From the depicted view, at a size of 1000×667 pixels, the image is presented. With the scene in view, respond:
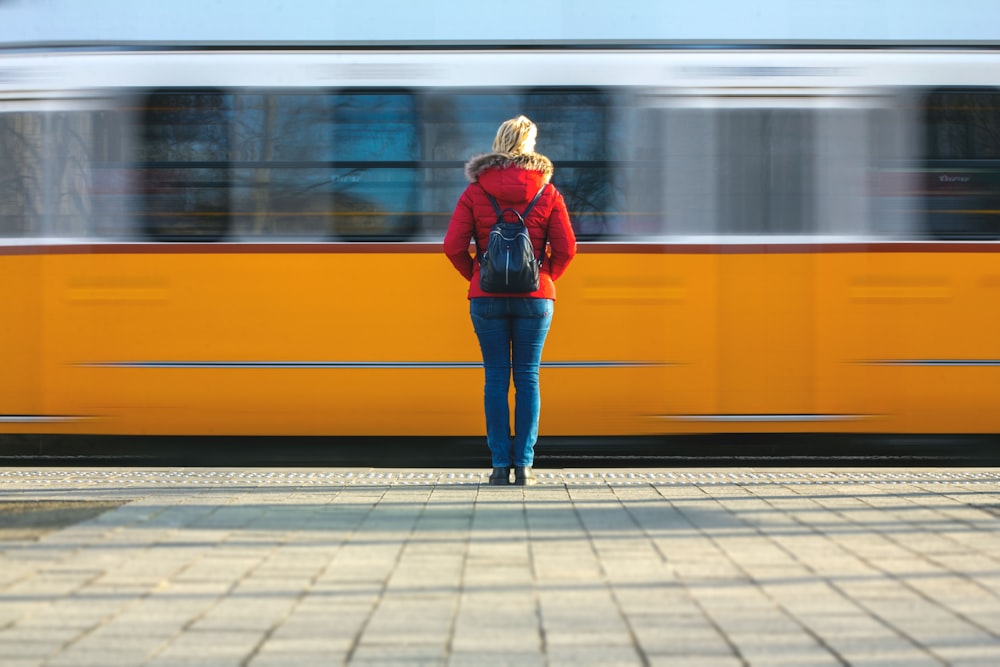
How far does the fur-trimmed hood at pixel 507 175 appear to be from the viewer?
689cm

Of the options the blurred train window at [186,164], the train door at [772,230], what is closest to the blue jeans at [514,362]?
the train door at [772,230]

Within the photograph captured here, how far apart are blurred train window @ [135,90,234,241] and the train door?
287 cm

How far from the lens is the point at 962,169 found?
869cm

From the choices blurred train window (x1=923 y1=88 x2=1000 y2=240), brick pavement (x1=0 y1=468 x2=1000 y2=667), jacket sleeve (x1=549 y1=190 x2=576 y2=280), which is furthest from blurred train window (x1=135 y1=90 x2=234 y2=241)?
blurred train window (x1=923 y1=88 x2=1000 y2=240)

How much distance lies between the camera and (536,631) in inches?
145

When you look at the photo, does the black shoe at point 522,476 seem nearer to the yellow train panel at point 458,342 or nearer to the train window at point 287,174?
the yellow train panel at point 458,342

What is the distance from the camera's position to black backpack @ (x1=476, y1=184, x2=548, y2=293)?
22.2 feet

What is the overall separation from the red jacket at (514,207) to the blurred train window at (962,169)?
3005mm

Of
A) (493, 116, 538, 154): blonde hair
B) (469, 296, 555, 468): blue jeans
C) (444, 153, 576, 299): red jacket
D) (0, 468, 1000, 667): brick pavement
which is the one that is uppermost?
(493, 116, 538, 154): blonde hair

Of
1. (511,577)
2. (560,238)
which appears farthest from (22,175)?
(511,577)

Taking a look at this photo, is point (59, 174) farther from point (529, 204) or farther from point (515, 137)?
point (529, 204)

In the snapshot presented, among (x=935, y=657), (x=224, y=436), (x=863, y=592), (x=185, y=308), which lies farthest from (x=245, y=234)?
(x=935, y=657)
